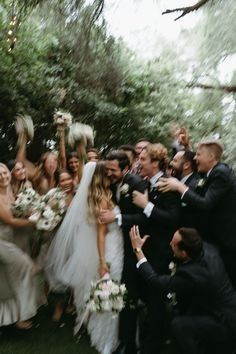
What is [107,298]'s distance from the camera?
3492 millimetres

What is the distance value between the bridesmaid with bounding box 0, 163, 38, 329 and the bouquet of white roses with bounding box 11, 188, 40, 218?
5cm

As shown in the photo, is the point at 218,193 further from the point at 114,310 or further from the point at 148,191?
the point at 114,310

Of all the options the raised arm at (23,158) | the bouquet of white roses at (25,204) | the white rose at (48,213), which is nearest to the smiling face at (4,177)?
the bouquet of white roses at (25,204)

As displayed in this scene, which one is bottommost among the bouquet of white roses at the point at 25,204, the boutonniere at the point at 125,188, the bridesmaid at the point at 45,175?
the boutonniere at the point at 125,188

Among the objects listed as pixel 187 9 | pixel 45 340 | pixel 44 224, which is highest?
pixel 187 9

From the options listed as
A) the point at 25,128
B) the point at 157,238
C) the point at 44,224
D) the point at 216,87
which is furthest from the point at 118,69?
the point at 157,238

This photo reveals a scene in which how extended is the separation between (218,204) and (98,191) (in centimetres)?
107

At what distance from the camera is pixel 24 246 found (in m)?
4.45

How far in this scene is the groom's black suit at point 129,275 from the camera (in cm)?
372

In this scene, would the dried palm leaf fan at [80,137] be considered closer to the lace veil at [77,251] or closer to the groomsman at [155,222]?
the lace veil at [77,251]

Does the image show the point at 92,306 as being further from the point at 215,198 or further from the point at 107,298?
the point at 215,198

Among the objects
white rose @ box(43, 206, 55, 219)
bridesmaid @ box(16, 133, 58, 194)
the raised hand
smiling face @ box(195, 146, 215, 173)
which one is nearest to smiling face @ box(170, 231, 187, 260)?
the raised hand

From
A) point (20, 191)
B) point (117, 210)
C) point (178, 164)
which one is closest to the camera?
point (117, 210)

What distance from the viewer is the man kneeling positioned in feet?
10.5
